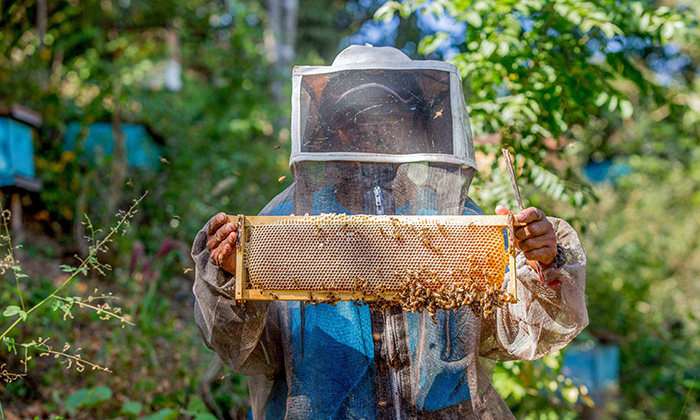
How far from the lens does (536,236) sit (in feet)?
6.51

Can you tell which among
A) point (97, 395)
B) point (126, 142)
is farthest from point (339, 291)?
point (126, 142)

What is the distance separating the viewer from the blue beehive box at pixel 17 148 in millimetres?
5727

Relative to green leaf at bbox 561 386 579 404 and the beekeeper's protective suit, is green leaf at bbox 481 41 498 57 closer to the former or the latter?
the beekeeper's protective suit

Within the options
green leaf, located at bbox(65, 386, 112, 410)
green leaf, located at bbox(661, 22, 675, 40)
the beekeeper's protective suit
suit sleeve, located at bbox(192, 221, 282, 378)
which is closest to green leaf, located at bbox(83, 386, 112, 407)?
green leaf, located at bbox(65, 386, 112, 410)

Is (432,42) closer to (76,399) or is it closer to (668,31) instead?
Answer: (668,31)

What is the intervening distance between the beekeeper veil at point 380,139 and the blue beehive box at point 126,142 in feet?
17.5

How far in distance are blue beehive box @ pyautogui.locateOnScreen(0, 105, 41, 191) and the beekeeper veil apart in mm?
4437

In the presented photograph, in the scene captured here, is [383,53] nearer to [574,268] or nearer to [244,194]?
[574,268]

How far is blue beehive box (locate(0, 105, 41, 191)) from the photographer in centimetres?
573

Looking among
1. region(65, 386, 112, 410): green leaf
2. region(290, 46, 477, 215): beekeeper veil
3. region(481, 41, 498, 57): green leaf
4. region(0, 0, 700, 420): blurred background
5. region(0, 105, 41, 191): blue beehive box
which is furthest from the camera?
region(0, 105, 41, 191): blue beehive box

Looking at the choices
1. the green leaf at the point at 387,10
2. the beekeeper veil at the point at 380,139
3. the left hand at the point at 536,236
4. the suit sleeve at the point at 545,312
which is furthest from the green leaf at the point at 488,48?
the left hand at the point at 536,236

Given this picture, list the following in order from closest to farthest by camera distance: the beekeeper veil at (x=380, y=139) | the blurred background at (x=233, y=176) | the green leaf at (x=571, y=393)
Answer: the beekeeper veil at (x=380, y=139) < the blurred background at (x=233, y=176) < the green leaf at (x=571, y=393)

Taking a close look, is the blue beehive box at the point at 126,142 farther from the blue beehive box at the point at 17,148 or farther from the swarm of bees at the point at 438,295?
the swarm of bees at the point at 438,295

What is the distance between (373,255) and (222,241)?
0.50 metres
